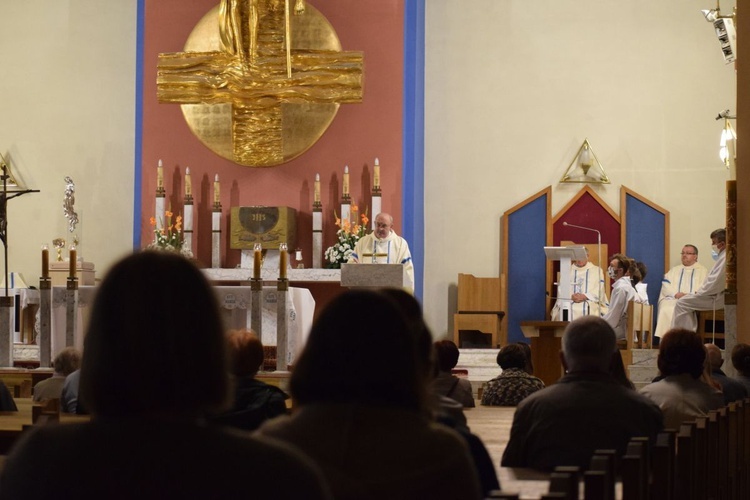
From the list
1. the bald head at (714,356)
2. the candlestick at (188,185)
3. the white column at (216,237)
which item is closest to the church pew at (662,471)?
the bald head at (714,356)

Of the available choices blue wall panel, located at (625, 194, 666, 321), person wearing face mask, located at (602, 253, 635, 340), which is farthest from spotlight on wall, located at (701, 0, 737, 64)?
person wearing face mask, located at (602, 253, 635, 340)

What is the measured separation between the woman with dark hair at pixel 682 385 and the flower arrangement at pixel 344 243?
8.36 meters

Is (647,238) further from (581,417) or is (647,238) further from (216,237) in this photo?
(581,417)

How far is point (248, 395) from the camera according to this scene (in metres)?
4.35

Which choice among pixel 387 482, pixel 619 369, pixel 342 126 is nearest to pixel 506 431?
pixel 619 369

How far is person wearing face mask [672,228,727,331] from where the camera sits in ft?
36.0

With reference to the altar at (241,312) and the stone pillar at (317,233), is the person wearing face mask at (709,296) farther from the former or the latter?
the stone pillar at (317,233)

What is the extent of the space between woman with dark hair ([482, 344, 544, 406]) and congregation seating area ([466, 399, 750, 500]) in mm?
521

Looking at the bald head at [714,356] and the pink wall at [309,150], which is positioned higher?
the pink wall at [309,150]

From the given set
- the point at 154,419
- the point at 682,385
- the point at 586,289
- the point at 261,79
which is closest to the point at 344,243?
the point at 261,79

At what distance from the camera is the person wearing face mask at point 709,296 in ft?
36.0

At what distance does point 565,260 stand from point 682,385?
24.8 ft

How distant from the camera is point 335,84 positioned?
1412 centimetres

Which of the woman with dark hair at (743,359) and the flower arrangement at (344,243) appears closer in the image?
the woman with dark hair at (743,359)
